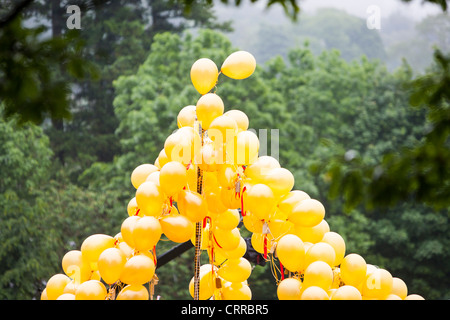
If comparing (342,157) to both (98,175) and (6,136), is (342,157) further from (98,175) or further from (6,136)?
(98,175)

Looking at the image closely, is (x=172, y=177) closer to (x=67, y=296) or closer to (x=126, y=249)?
(x=126, y=249)

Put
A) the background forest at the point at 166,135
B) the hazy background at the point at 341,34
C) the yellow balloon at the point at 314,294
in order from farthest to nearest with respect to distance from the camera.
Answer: the hazy background at the point at 341,34, the background forest at the point at 166,135, the yellow balloon at the point at 314,294

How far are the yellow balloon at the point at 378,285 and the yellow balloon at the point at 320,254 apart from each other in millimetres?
265

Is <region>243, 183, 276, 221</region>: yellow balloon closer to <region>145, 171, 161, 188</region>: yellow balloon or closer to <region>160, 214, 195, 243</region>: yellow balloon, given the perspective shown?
<region>160, 214, 195, 243</region>: yellow balloon

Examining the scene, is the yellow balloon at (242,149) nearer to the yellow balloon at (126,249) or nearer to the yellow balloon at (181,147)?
the yellow balloon at (181,147)

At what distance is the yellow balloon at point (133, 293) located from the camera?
345 centimetres

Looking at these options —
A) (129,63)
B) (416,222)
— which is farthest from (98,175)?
(416,222)

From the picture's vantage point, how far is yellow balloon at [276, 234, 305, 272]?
3.45 meters

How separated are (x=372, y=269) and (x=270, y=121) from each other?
32.7ft

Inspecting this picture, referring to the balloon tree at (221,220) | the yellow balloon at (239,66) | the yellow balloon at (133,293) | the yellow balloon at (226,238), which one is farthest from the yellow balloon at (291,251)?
the yellow balloon at (239,66)

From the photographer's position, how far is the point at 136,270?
342cm

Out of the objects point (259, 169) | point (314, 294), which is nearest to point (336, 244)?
point (314, 294)

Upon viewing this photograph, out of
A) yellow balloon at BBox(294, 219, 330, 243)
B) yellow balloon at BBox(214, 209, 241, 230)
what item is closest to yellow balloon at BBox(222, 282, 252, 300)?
yellow balloon at BBox(214, 209, 241, 230)

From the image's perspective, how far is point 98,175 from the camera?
14.0 meters
